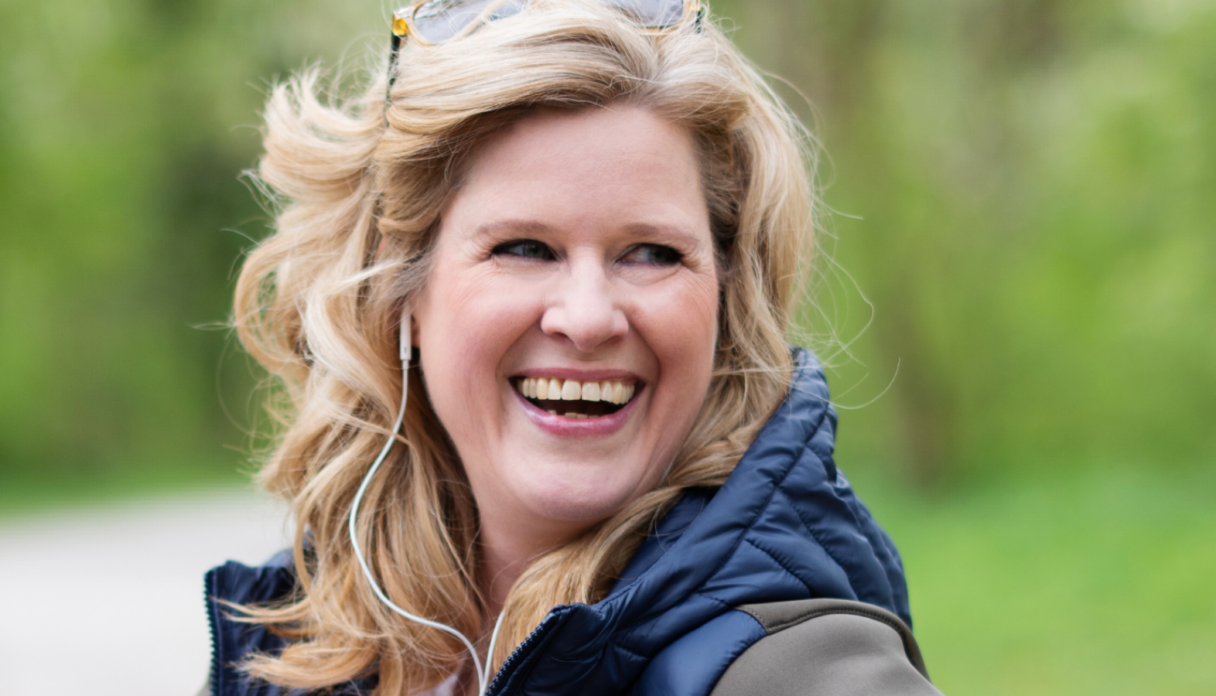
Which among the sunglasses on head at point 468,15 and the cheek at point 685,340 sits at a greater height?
the sunglasses on head at point 468,15

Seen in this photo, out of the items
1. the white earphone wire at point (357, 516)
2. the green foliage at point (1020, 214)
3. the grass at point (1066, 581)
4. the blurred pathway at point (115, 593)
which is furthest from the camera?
the green foliage at point (1020, 214)

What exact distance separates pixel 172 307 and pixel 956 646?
10931 mm

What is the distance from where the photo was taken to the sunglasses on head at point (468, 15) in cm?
194

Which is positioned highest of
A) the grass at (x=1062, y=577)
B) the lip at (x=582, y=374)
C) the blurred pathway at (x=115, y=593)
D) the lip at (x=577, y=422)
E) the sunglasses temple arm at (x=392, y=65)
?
the sunglasses temple arm at (x=392, y=65)

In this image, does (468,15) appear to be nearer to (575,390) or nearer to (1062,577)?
(575,390)

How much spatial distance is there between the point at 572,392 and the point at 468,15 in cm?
74

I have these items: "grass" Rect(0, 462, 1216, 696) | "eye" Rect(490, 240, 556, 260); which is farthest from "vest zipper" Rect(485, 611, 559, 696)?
"grass" Rect(0, 462, 1216, 696)

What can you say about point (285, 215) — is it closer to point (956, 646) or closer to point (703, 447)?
point (703, 447)

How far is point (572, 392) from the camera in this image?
6.19ft

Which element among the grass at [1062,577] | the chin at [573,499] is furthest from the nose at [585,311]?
the grass at [1062,577]

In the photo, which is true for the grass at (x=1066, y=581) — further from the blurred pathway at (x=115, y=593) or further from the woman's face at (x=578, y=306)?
the woman's face at (x=578, y=306)

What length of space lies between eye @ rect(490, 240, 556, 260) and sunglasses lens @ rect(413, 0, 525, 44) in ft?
1.37

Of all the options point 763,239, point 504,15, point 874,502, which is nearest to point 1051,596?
point 874,502

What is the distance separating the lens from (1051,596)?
7066mm
